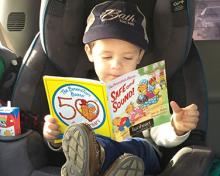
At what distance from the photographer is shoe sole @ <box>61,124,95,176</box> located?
1.16 metres

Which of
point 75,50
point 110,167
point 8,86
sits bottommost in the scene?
point 110,167

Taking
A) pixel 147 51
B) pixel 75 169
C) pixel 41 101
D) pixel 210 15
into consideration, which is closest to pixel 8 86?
pixel 41 101

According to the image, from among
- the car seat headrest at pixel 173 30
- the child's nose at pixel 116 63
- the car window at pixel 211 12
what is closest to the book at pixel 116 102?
the child's nose at pixel 116 63

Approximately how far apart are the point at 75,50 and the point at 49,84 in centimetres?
37

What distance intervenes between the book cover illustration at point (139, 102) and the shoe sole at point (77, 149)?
0.66 ft

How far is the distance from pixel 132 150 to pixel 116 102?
0.50 ft

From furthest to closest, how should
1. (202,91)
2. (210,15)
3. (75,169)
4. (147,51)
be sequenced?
1. (210,15)
2. (147,51)
3. (202,91)
4. (75,169)

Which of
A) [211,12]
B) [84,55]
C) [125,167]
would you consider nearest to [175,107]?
[125,167]

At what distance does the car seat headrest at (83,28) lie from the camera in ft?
5.20

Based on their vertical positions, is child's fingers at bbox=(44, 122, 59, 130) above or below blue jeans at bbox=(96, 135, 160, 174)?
above

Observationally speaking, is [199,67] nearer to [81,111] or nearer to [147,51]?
[147,51]

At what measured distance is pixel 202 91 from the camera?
1575 millimetres

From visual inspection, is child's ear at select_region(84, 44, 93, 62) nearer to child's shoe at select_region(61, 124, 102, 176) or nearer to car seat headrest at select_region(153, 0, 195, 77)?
car seat headrest at select_region(153, 0, 195, 77)

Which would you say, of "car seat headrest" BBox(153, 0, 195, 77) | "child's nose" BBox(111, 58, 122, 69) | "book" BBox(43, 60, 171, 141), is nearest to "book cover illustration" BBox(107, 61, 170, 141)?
"book" BBox(43, 60, 171, 141)
